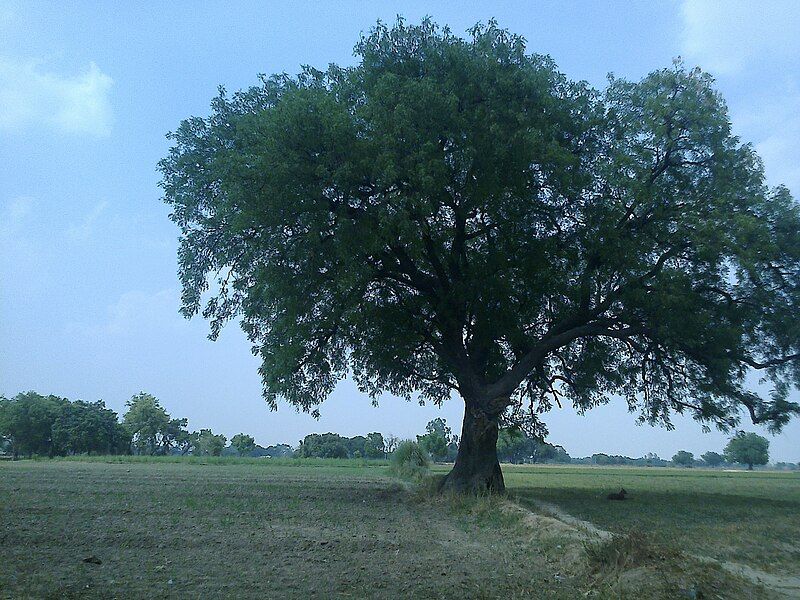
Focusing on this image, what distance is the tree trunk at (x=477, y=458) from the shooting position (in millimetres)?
20016

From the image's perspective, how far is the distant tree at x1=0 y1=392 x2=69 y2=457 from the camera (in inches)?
2916

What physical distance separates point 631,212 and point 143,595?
16.5 m

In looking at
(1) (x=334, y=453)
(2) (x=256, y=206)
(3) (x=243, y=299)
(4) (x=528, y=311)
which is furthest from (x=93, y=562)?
(1) (x=334, y=453)

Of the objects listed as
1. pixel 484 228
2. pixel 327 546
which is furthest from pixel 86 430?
pixel 327 546

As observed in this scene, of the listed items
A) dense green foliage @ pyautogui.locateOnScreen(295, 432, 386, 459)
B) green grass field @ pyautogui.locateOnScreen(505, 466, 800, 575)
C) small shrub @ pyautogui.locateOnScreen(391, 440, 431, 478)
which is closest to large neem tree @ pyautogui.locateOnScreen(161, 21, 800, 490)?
green grass field @ pyautogui.locateOnScreen(505, 466, 800, 575)

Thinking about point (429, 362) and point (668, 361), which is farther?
point (429, 362)

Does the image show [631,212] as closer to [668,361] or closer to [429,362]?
[668,361]

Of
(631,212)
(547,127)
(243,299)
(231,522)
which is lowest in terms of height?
(231,522)

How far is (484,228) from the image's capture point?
20.0 m

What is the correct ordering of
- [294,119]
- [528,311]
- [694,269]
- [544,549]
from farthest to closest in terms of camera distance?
[528,311]
[694,269]
[294,119]
[544,549]

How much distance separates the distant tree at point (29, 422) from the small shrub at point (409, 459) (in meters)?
54.2

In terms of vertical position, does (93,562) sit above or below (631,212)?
below

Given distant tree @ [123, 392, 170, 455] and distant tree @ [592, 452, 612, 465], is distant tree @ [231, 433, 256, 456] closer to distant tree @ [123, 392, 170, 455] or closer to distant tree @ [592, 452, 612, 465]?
distant tree @ [123, 392, 170, 455]

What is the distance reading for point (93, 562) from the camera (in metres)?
8.11
